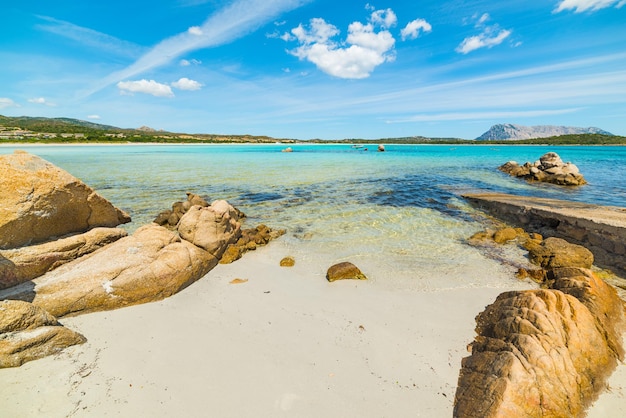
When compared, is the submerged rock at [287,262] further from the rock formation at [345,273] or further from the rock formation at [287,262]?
the rock formation at [345,273]

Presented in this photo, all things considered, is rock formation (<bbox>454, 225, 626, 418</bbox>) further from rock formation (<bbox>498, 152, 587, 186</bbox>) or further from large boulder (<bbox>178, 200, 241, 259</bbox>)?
rock formation (<bbox>498, 152, 587, 186</bbox>)

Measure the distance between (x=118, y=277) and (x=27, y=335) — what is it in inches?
76.5

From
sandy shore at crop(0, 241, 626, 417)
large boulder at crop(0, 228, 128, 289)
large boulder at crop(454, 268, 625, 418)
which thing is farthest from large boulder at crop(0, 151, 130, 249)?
large boulder at crop(454, 268, 625, 418)

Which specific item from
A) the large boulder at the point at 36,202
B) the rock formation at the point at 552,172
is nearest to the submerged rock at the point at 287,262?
the large boulder at the point at 36,202

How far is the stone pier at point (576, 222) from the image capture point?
8.95m

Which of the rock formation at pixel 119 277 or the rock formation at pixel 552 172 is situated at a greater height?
the rock formation at pixel 552 172

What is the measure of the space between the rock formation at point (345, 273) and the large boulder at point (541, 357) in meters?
3.12

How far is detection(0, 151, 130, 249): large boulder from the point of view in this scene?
6.61 meters

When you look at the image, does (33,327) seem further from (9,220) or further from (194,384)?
(9,220)

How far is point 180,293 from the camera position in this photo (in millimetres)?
6859

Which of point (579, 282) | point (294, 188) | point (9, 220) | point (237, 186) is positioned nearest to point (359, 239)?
point (579, 282)

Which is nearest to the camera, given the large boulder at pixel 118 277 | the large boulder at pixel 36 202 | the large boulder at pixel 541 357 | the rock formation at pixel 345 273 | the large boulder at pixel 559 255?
the large boulder at pixel 541 357

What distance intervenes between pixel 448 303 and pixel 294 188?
682 inches

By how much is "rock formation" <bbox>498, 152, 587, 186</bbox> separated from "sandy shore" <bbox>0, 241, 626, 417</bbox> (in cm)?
2702
